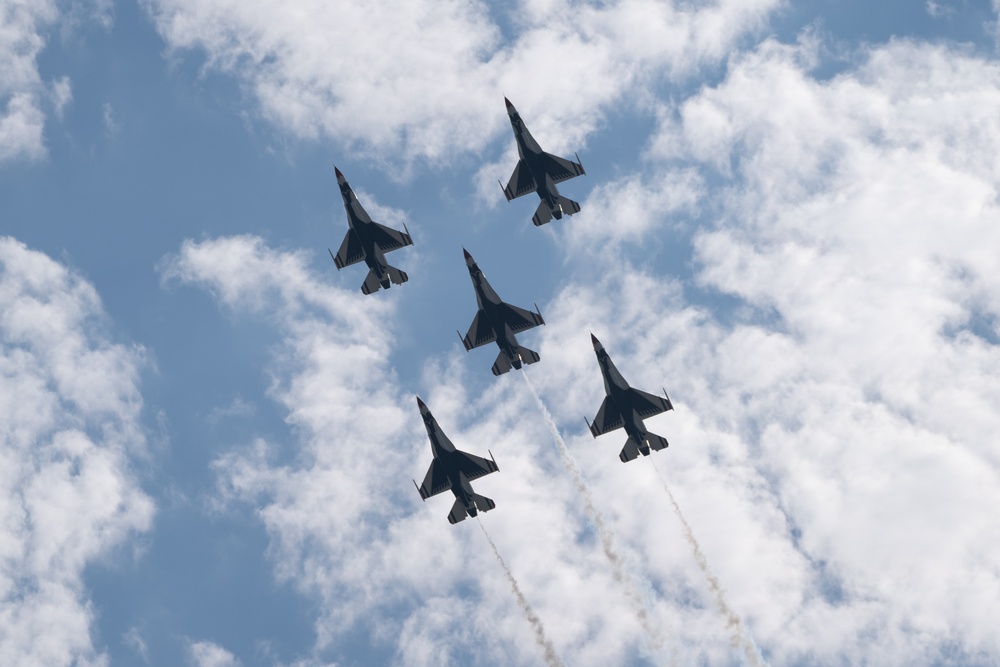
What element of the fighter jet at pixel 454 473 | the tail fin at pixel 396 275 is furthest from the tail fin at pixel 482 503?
the tail fin at pixel 396 275

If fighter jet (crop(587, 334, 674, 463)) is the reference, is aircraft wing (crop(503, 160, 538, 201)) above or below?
above

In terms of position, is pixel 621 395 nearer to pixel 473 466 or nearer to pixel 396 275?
pixel 473 466

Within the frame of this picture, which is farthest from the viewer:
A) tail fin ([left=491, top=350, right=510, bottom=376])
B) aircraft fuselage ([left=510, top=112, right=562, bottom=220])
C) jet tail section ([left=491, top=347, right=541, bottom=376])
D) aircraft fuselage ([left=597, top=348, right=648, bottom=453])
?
aircraft fuselage ([left=510, top=112, right=562, bottom=220])

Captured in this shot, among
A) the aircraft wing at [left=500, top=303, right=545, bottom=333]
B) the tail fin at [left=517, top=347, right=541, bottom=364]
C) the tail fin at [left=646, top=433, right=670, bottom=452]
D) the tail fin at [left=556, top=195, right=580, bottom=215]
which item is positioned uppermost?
the tail fin at [left=556, top=195, right=580, bottom=215]

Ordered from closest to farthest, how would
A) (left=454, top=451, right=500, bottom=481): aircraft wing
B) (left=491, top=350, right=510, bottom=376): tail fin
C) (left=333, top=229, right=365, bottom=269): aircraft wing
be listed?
(left=454, top=451, right=500, bottom=481): aircraft wing
(left=491, top=350, right=510, bottom=376): tail fin
(left=333, top=229, right=365, bottom=269): aircraft wing

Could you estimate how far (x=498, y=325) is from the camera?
5349 inches

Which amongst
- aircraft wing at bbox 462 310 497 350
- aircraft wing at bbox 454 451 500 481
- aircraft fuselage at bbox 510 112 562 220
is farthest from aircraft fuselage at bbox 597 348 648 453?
aircraft fuselage at bbox 510 112 562 220

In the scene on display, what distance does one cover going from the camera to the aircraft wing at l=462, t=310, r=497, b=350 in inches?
5369

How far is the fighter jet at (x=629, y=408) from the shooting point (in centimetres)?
13225

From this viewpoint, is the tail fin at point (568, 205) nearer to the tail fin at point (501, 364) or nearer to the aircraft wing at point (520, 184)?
the aircraft wing at point (520, 184)

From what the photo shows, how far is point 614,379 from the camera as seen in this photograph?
433ft

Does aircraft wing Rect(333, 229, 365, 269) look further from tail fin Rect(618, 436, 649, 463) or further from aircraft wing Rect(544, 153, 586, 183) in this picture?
tail fin Rect(618, 436, 649, 463)

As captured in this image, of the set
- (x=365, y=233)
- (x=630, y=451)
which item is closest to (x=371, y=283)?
(x=365, y=233)

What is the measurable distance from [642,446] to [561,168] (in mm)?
33749
